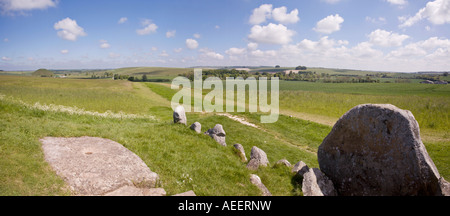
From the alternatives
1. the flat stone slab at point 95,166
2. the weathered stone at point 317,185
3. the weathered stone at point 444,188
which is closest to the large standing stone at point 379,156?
the weathered stone at point 444,188

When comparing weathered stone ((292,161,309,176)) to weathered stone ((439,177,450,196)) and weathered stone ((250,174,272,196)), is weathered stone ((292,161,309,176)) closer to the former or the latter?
weathered stone ((250,174,272,196))

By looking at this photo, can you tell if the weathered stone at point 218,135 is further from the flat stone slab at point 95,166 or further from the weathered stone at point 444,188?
the weathered stone at point 444,188

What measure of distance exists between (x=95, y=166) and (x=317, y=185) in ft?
33.0

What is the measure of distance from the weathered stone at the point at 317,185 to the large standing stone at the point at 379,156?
2.59ft

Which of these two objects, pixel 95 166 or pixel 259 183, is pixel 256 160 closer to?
pixel 259 183

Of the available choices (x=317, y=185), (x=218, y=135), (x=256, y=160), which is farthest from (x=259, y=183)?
(x=218, y=135)

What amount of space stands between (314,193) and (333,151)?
289 centimetres

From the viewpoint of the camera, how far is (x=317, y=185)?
33.4ft

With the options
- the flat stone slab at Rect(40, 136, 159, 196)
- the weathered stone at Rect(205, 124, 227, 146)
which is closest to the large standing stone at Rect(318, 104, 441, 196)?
the weathered stone at Rect(205, 124, 227, 146)

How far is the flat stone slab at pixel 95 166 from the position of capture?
8.09 metres

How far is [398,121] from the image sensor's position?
921cm
